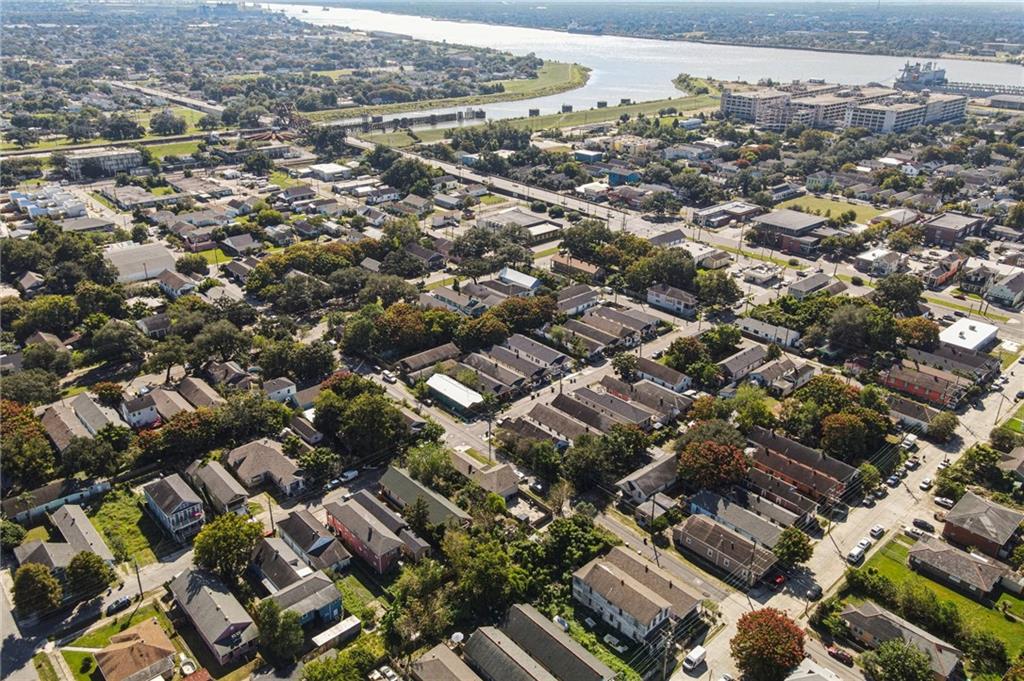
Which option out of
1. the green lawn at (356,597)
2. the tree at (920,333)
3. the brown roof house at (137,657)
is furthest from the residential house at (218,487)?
the tree at (920,333)

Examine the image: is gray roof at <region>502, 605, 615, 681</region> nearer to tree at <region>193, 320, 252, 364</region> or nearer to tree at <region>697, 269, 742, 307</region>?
tree at <region>193, 320, 252, 364</region>

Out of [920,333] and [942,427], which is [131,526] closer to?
[942,427]

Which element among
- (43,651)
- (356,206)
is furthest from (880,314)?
(356,206)

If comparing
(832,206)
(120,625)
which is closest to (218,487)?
(120,625)

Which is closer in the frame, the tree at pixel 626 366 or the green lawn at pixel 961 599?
the green lawn at pixel 961 599

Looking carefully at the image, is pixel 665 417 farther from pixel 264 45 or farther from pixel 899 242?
pixel 264 45

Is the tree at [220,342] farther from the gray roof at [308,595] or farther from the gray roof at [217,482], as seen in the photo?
the gray roof at [308,595]
